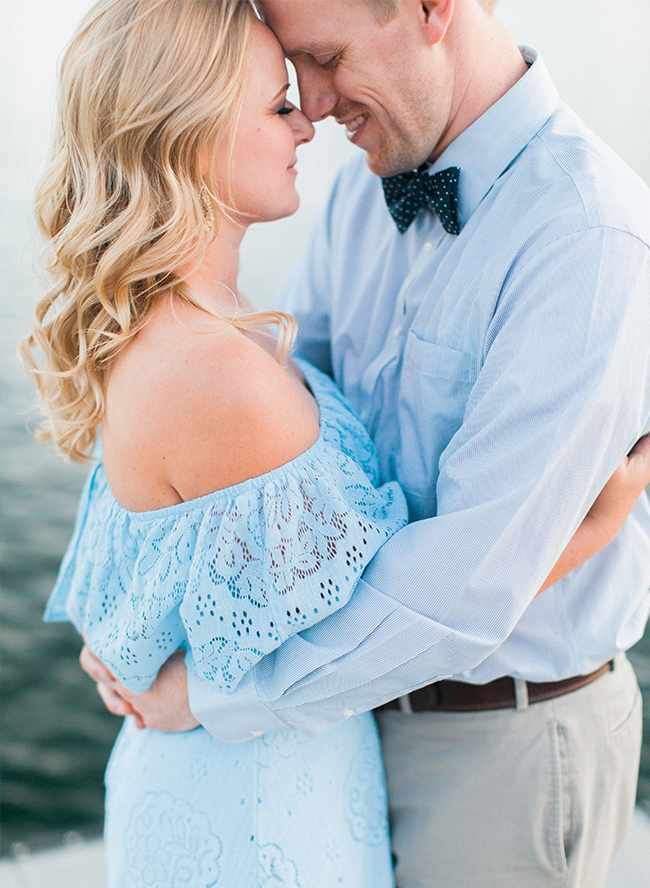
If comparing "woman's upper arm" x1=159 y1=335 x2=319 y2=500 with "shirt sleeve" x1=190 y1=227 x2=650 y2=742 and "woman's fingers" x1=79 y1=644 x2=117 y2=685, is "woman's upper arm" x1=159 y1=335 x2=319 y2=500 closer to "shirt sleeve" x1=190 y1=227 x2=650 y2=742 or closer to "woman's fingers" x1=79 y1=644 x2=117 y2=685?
"shirt sleeve" x1=190 y1=227 x2=650 y2=742

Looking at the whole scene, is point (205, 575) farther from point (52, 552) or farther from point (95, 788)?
point (52, 552)

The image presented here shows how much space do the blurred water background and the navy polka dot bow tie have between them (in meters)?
1.57

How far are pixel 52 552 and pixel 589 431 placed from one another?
360 cm

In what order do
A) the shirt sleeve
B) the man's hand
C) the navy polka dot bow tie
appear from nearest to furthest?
the shirt sleeve < the man's hand < the navy polka dot bow tie

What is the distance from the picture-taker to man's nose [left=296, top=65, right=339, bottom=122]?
1.36 meters

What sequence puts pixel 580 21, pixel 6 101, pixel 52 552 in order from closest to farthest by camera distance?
pixel 580 21 < pixel 52 552 < pixel 6 101

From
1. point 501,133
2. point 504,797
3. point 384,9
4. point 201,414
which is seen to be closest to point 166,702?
point 201,414

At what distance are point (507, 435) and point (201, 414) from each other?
449mm

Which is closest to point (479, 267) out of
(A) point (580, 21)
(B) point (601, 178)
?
(B) point (601, 178)

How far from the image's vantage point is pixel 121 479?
1146 mm

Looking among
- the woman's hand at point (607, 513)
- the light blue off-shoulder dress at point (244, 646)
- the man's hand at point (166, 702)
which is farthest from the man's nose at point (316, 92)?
the man's hand at point (166, 702)

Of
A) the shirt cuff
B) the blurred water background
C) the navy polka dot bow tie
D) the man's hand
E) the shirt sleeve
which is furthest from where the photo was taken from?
the blurred water background

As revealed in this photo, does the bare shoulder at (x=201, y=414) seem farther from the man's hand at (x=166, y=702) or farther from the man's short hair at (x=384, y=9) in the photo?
the man's short hair at (x=384, y=9)

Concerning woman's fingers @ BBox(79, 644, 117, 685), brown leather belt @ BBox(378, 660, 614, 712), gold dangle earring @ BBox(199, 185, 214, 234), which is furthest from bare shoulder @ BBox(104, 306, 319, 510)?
brown leather belt @ BBox(378, 660, 614, 712)
